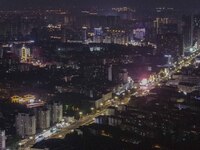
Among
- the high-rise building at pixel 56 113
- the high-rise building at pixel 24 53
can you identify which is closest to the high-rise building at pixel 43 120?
the high-rise building at pixel 56 113

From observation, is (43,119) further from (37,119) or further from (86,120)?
(86,120)

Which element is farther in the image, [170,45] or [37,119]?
[170,45]

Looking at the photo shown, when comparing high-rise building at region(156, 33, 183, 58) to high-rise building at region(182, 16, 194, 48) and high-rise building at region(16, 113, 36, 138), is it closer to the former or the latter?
high-rise building at region(182, 16, 194, 48)

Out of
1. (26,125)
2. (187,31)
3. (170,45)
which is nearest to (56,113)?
(26,125)

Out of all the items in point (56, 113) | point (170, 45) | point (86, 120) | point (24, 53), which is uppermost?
point (170, 45)

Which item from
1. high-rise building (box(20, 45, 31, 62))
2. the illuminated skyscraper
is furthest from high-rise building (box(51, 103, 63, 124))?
high-rise building (box(20, 45, 31, 62))

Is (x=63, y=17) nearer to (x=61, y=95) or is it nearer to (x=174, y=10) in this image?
(x=174, y=10)

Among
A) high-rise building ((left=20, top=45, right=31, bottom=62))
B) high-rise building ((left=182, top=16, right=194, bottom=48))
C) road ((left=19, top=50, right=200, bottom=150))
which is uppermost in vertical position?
high-rise building ((left=182, top=16, right=194, bottom=48))

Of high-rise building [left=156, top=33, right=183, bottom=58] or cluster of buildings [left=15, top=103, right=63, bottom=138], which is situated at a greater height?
high-rise building [left=156, top=33, right=183, bottom=58]
